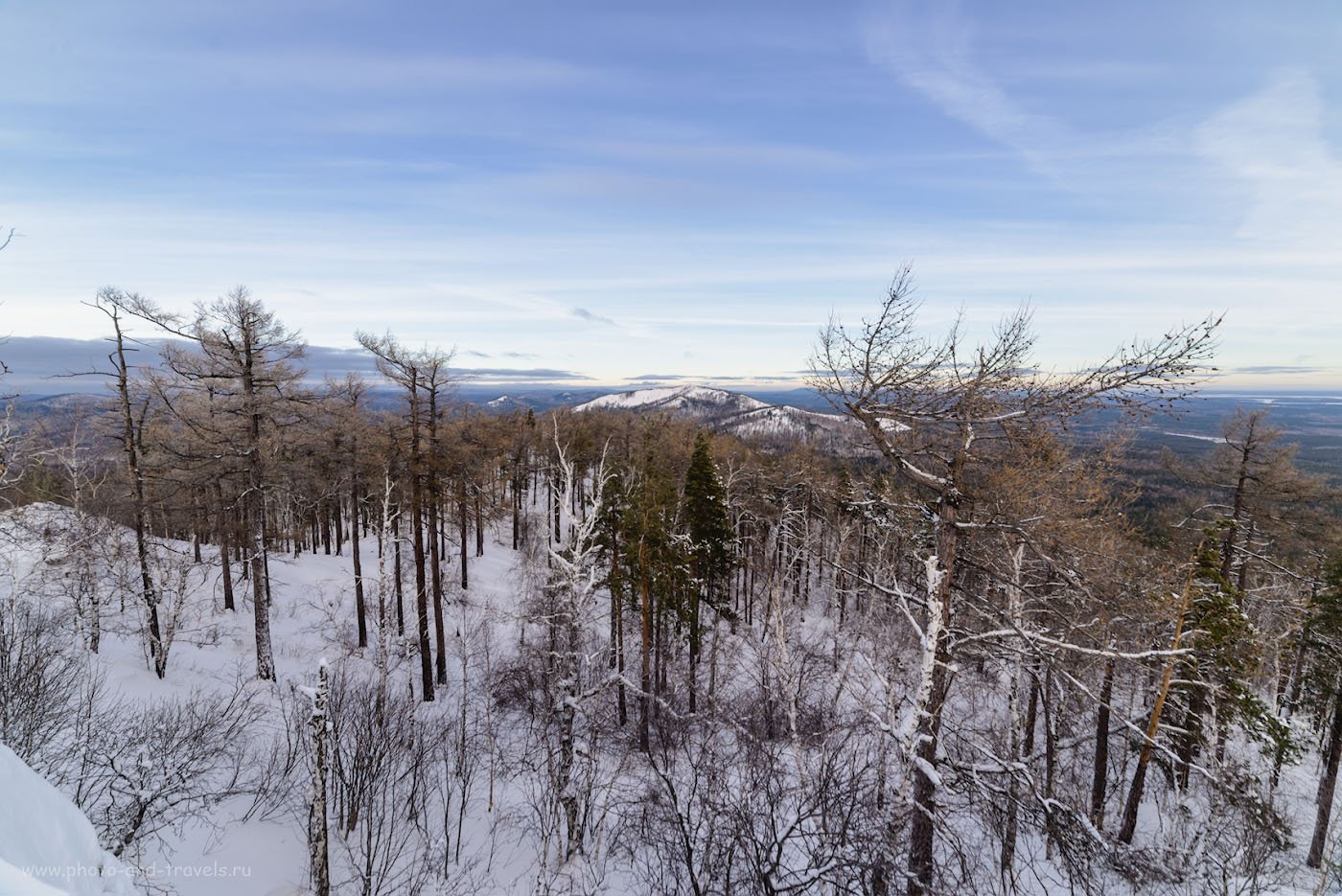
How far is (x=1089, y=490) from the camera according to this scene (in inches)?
436

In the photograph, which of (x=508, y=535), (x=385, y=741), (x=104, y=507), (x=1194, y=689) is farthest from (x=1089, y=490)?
(x=508, y=535)

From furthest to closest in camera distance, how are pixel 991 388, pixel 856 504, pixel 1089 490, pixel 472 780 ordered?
pixel 472 780
pixel 1089 490
pixel 856 504
pixel 991 388

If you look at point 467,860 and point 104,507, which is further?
point 104,507

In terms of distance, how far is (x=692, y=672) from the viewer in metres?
21.7

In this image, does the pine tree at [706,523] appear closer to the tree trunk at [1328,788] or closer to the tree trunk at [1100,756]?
the tree trunk at [1100,756]

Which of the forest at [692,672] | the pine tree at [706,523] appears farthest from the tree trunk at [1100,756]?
the pine tree at [706,523]

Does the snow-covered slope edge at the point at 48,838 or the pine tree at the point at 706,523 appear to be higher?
the snow-covered slope edge at the point at 48,838

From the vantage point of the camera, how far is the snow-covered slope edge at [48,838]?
4094mm

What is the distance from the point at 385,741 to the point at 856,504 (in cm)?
1165

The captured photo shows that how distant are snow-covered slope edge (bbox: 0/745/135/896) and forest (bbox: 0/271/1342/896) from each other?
3734mm

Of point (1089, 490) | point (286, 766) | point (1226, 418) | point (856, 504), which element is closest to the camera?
point (856, 504)

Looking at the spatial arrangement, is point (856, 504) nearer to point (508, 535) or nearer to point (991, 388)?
point (991, 388)

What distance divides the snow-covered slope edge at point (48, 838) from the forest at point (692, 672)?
12.2 ft

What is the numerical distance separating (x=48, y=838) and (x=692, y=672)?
19.2m
